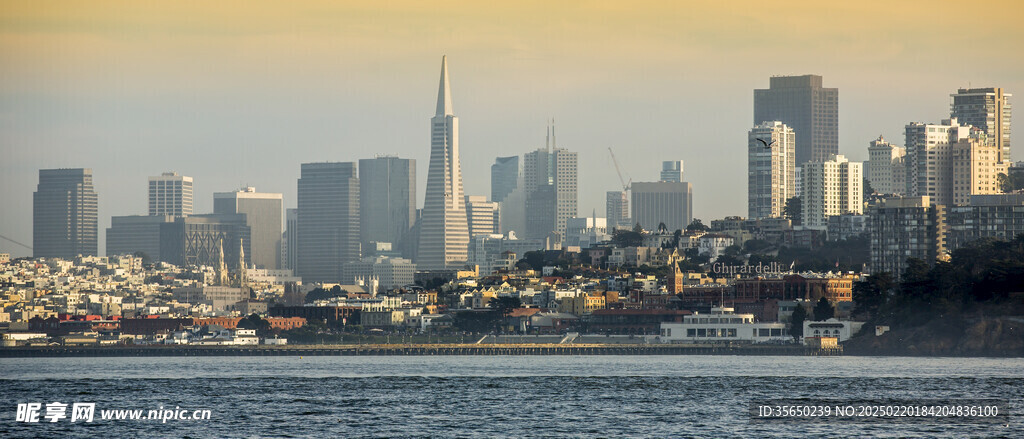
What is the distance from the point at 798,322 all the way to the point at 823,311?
287cm

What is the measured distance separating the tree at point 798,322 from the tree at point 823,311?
1412 mm

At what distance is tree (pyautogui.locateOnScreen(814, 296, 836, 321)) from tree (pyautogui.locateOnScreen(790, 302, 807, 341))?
1.41 m

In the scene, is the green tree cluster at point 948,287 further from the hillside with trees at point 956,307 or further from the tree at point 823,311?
the tree at point 823,311

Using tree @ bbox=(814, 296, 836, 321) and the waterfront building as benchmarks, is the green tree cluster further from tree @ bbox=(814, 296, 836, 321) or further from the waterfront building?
the waterfront building

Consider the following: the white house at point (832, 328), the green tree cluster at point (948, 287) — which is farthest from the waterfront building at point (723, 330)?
the green tree cluster at point (948, 287)

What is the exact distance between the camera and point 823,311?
598 ft

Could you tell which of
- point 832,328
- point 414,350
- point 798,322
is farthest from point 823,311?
point 414,350

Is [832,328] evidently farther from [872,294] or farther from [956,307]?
[956,307]

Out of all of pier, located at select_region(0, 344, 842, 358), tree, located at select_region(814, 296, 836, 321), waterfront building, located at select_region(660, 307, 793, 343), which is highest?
tree, located at select_region(814, 296, 836, 321)

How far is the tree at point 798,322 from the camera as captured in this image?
182m

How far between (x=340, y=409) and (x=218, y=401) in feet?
29.9

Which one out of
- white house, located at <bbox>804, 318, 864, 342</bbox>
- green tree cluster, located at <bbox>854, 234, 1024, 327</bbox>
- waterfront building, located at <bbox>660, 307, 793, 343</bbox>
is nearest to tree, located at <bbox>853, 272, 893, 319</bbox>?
green tree cluster, located at <bbox>854, 234, 1024, 327</bbox>

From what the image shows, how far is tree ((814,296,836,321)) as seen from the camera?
182 meters

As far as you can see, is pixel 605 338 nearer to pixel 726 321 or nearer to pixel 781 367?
pixel 726 321
